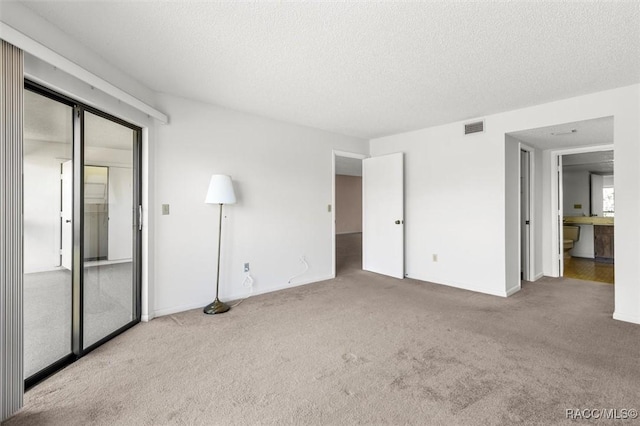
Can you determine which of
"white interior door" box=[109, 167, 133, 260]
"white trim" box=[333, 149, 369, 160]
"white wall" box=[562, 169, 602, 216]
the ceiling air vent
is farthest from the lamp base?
"white wall" box=[562, 169, 602, 216]

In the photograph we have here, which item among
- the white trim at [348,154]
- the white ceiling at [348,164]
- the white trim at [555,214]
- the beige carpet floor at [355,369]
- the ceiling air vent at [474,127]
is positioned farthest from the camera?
the white ceiling at [348,164]

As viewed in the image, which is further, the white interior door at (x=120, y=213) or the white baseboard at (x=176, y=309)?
the white baseboard at (x=176, y=309)

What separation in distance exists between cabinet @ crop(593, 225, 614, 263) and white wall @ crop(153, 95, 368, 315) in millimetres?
5784

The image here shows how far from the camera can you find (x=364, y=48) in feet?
7.20

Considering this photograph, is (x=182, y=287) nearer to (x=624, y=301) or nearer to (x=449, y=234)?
(x=449, y=234)

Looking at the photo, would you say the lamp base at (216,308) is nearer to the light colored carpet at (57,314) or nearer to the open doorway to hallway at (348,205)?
the light colored carpet at (57,314)

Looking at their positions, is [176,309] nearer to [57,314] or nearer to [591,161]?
[57,314]

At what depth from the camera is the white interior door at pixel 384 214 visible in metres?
4.66

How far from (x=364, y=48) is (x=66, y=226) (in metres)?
2.71

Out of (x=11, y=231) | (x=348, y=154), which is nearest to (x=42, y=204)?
(x=11, y=231)

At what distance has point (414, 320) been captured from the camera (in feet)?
9.62

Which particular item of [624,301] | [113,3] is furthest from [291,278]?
[624,301]

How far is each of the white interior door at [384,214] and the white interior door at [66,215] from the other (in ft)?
13.3

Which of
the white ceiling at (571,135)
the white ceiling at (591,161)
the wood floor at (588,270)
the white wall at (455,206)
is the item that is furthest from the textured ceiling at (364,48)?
the wood floor at (588,270)
